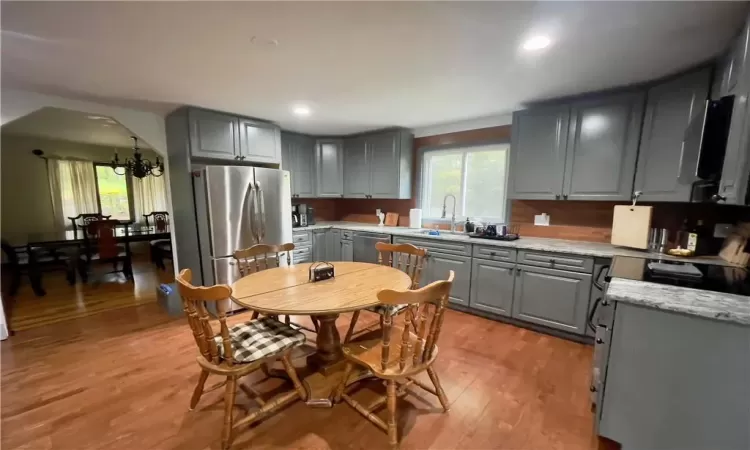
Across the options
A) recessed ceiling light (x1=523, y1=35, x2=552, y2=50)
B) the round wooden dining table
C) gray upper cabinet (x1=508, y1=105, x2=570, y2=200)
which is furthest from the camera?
gray upper cabinet (x1=508, y1=105, x2=570, y2=200)

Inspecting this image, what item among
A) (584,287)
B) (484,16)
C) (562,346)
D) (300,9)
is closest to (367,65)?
(300,9)

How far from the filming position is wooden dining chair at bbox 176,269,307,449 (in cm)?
139

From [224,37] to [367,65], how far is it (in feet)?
2.99

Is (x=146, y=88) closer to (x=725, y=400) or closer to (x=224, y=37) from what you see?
(x=224, y=37)

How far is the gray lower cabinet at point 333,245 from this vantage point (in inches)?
169

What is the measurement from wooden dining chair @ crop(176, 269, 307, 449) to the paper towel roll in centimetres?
260

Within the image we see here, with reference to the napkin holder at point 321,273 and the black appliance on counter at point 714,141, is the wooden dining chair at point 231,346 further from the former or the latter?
the black appliance on counter at point 714,141

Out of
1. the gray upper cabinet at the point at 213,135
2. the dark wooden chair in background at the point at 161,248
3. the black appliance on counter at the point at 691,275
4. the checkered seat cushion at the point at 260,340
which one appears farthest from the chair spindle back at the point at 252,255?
the dark wooden chair in background at the point at 161,248

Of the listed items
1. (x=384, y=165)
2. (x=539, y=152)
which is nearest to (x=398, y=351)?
(x=539, y=152)

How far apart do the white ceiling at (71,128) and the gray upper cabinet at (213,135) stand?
102 centimetres

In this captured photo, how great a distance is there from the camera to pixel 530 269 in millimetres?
2740

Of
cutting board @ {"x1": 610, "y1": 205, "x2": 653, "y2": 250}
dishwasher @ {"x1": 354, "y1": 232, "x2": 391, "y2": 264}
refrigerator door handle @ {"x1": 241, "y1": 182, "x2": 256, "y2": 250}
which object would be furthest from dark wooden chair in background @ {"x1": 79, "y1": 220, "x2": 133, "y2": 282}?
cutting board @ {"x1": 610, "y1": 205, "x2": 653, "y2": 250}

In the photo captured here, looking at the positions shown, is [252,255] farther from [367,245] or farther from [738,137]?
[738,137]

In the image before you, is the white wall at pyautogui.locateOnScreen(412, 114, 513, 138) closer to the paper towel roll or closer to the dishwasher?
the paper towel roll
